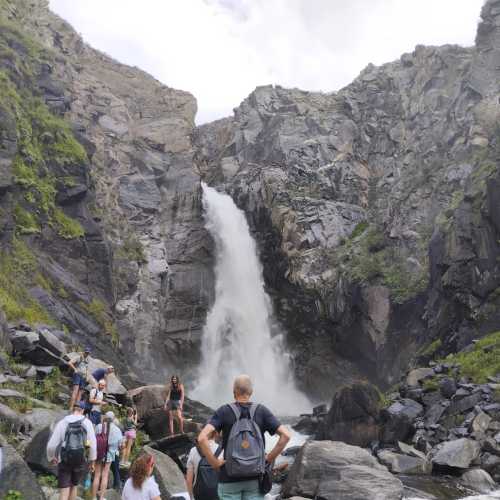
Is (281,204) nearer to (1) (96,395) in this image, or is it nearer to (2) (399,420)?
(2) (399,420)

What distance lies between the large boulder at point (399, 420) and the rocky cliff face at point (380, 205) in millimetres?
7947

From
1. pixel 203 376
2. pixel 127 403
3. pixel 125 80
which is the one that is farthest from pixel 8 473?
pixel 125 80

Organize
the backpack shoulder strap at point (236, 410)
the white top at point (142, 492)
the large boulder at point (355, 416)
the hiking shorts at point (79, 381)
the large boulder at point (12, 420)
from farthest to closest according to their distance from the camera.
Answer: the large boulder at point (355, 416) → the hiking shorts at point (79, 381) → the large boulder at point (12, 420) → the white top at point (142, 492) → the backpack shoulder strap at point (236, 410)

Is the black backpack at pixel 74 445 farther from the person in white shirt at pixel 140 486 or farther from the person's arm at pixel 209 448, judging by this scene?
the person's arm at pixel 209 448

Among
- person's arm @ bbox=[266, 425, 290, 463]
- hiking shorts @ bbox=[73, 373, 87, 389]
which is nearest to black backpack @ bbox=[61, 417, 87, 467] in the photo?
person's arm @ bbox=[266, 425, 290, 463]

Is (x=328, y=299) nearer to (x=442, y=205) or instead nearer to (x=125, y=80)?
(x=442, y=205)

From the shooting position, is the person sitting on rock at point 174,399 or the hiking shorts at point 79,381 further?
the person sitting on rock at point 174,399

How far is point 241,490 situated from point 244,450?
433 millimetres

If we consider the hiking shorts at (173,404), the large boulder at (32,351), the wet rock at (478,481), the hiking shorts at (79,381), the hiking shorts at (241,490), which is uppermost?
the large boulder at (32,351)

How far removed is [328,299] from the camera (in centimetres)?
4116

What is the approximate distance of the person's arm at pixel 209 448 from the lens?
520cm

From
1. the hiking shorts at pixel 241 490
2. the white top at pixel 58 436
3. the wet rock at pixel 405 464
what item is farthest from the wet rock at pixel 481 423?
the hiking shorts at pixel 241 490

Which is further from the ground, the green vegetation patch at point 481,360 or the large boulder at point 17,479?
the green vegetation patch at point 481,360

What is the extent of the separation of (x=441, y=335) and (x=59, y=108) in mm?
33275
